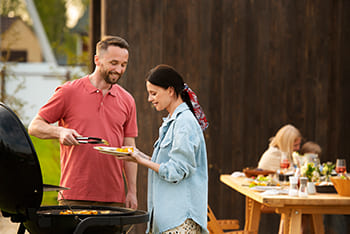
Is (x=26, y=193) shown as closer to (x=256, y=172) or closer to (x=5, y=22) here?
(x=256, y=172)

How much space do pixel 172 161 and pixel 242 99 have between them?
12.5ft

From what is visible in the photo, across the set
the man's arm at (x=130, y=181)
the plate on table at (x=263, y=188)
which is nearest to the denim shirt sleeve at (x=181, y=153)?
the man's arm at (x=130, y=181)

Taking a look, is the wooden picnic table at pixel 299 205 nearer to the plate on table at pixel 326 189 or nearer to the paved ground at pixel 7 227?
the plate on table at pixel 326 189

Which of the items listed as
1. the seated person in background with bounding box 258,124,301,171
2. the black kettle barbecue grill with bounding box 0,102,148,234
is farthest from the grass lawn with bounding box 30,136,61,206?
the black kettle barbecue grill with bounding box 0,102,148,234

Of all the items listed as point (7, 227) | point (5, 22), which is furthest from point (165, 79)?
point (5, 22)

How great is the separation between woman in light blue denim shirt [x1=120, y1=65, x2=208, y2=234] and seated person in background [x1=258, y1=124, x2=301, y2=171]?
2.97 metres

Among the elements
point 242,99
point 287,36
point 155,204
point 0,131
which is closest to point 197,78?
point 242,99

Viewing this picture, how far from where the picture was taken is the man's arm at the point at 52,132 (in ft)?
10.7

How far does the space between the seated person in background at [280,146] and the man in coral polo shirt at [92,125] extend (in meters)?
2.71

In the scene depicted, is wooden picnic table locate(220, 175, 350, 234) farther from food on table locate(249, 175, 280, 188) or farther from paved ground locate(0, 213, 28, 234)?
paved ground locate(0, 213, 28, 234)

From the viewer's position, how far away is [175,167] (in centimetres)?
312

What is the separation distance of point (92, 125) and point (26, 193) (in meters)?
0.92

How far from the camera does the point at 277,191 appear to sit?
179 inches

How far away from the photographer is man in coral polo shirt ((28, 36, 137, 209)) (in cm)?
362
